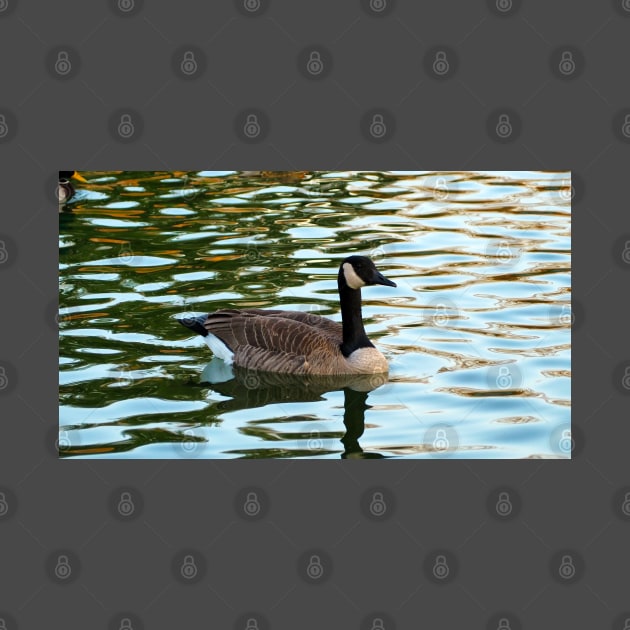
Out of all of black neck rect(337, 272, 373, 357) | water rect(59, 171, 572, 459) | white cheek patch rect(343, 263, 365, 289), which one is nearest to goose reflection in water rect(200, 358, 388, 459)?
water rect(59, 171, 572, 459)

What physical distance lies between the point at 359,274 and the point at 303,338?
106cm

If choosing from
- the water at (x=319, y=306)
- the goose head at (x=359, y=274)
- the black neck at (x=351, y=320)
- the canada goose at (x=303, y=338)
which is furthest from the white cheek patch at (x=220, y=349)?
the goose head at (x=359, y=274)

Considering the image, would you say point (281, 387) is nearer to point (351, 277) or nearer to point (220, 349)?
point (220, 349)

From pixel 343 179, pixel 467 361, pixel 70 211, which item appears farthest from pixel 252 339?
pixel 343 179

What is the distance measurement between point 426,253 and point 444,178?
4148 mm

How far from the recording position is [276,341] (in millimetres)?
16078

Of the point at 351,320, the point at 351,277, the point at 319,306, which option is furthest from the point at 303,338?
the point at 319,306

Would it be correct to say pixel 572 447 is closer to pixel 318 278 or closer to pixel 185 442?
pixel 185 442

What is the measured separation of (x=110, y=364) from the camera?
15672 mm

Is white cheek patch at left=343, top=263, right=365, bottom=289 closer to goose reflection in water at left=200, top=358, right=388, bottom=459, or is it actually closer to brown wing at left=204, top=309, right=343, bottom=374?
brown wing at left=204, top=309, right=343, bottom=374

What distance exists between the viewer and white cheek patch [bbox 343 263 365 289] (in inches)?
619

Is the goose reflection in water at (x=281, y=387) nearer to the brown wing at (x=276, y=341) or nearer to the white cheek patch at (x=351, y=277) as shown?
the brown wing at (x=276, y=341)

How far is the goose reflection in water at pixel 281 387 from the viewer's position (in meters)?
15.0

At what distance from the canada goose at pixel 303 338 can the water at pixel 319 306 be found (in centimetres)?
24
